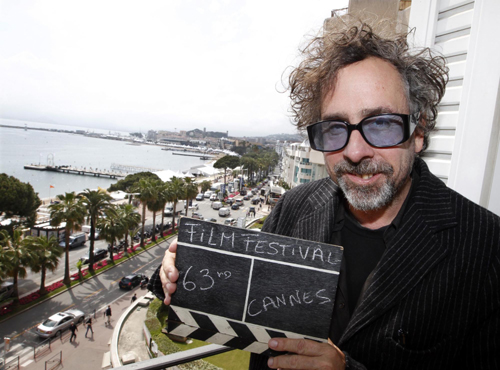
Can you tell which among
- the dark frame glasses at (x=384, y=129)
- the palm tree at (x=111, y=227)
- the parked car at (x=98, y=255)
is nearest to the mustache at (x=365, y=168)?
the dark frame glasses at (x=384, y=129)

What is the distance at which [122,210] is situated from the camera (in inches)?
1099

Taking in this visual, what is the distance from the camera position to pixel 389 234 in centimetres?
211

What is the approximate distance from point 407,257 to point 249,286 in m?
0.95

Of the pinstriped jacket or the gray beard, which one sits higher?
the gray beard

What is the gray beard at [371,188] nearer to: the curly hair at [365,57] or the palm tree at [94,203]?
the curly hair at [365,57]

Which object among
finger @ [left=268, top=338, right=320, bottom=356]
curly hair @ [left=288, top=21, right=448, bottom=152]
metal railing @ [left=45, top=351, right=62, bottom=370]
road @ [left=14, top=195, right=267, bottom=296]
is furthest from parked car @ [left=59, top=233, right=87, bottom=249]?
finger @ [left=268, top=338, right=320, bottom=356]

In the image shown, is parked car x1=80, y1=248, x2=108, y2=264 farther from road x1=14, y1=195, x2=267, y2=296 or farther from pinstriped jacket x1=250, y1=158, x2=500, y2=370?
pinstriped jacket x1=250, y1=158, x2=500, y2=370

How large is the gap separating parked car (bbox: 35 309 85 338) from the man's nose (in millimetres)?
20063

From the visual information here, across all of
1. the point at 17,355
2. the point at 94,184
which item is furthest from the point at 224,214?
the point at 94,184

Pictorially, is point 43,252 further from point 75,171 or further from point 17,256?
point 75,171

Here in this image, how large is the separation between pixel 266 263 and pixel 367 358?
2.60 feet

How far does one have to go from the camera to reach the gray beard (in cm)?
199

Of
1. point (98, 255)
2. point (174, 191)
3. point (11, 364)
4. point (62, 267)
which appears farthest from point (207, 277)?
point (174, 191)

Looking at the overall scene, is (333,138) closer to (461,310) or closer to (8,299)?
(461,310)
